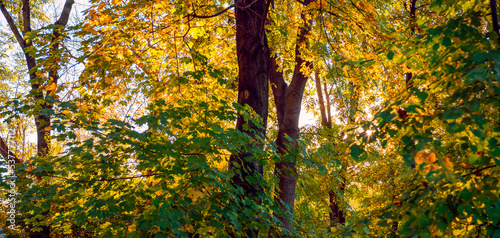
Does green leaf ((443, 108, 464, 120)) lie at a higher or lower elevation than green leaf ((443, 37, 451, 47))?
lower

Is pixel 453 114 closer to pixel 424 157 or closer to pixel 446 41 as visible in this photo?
pixel 424 157

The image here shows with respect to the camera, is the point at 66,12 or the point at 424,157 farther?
the point at 66,12

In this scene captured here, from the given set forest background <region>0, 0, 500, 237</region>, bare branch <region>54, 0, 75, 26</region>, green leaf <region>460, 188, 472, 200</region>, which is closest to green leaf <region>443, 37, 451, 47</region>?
forest background <region>0, 0, 500, 237</region>

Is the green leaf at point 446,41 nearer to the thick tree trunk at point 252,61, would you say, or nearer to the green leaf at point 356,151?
the green leaf at point 356,151

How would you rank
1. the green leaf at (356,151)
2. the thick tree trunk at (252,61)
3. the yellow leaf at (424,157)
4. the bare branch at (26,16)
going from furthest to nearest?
the bare branch at (26,16)
the thick tree trunk at (252,61)
the green leaf at (356,151)
the yellow leaf at (424,157)

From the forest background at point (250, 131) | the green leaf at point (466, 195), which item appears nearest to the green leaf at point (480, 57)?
the forest background at point (250, 131)

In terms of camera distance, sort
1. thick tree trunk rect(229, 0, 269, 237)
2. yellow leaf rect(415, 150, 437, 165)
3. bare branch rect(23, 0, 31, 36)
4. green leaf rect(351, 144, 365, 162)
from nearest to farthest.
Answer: yellow leaf rect(415, 150, 437, 165) → green leaf rect(351, 144, 365, 162) → thick tree trunk rect(229, 0, 269, 237) → bare branch rect(23, 0, 31, 36)

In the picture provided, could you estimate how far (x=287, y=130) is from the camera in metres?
7.29

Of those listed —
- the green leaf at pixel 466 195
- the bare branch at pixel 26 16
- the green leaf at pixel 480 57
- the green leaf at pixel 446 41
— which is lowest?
the green leaf at pixel 466 195

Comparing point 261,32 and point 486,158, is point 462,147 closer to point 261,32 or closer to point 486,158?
point 486,158

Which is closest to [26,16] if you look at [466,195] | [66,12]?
[66,12]

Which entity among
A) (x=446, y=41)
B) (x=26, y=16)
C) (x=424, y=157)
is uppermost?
(x=26, y=16)

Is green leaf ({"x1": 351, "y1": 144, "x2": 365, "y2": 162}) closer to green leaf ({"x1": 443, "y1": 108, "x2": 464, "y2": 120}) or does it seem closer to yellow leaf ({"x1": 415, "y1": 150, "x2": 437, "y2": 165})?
yellow leaf ({"x1": 415, "y1": 150, "x2": 437, "y2": 165})

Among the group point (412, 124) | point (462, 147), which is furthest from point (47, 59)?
point (462, 147)
